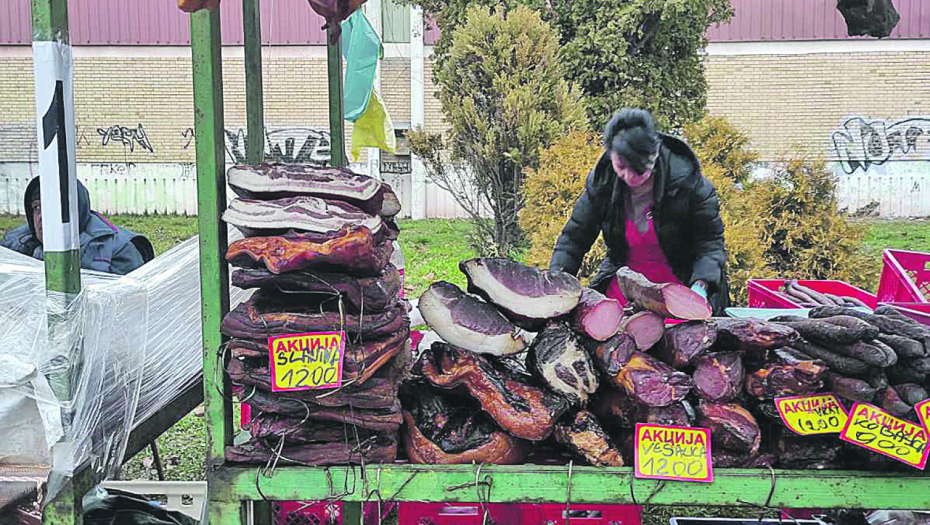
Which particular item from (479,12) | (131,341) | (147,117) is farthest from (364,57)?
(147,117)

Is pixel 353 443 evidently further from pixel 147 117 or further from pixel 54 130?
pixel 147 117

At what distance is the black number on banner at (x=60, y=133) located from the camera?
1846 millimetres

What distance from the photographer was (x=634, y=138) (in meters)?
3.12

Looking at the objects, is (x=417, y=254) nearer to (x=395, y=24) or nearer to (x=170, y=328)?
(x=395, y=24)

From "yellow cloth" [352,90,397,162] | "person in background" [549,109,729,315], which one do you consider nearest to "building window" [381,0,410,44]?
"yellow cloth" [352,90,397,162]

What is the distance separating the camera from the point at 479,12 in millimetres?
8195

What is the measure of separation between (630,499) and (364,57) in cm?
612

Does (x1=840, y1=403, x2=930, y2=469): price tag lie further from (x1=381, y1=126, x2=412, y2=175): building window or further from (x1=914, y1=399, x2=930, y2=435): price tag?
(x1=381, y1=126, x2=412, y2=175): building window

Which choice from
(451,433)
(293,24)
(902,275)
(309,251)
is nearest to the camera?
(309,251)

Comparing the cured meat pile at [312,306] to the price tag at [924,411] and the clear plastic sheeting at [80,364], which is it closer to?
the clear plastic sheeting at [80,364]

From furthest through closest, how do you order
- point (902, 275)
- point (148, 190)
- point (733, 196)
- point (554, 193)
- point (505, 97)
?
1. point (148, 190)
2. point (505, 97)
3. point (554, 193)
4. point (733, 196)
5. point (902, 275)

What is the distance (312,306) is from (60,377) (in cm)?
63

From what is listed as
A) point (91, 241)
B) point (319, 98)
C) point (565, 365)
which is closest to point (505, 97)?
point (91, 241)

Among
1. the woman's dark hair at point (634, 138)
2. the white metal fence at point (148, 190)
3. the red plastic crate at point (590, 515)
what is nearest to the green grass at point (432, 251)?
the white metal fence at point (148, 190)
